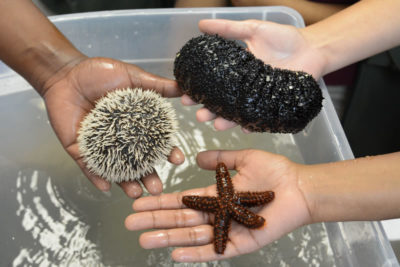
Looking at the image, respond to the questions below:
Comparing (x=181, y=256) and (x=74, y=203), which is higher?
(x=181, y=256)

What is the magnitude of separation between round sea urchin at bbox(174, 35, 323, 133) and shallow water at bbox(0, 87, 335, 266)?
34.7 inches

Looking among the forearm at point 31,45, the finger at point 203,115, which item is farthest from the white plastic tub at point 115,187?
the finger at point 203,115

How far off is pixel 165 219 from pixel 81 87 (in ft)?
3.68

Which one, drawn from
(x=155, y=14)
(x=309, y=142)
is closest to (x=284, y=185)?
(x=309, y=142)

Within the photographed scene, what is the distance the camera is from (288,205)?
1.76m

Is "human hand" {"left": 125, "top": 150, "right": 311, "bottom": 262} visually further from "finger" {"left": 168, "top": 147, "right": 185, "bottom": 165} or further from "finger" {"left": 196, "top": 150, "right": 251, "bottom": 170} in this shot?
"finger" {"left": 168, "top": 147, "right": 185, "bottom": 165}

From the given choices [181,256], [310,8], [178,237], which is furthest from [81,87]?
[310,8]

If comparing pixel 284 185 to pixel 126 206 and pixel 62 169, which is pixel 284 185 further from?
→ pixel 62 169

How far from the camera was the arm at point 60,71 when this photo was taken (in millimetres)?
2182

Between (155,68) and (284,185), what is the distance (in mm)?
1886

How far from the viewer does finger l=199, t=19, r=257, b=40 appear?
2.29 m

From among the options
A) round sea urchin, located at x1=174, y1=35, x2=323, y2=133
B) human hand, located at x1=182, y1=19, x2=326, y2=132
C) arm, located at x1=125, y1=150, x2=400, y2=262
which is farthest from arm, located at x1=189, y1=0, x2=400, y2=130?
arm, located at x1=125, y1=150, x2=400, y2=262

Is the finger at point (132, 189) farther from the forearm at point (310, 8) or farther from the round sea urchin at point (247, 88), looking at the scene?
the forearm at point (310, 8)

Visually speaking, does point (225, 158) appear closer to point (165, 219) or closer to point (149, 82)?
point (165, 219)
